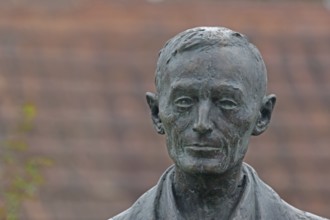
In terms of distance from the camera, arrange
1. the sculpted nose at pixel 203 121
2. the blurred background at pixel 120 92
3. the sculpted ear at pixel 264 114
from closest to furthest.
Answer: the sculpted nose at pixel 203 121, the sculpted ear at pixel 264 114, the blurred background at pixel 120 92

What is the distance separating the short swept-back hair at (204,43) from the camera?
21.9ft

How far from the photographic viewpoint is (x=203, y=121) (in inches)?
259

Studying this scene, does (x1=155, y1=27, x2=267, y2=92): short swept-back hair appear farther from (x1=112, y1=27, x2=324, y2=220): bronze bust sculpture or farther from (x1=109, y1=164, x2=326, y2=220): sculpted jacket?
(x1=109, y1=164, x2=326, y2=220): sculpted jacket

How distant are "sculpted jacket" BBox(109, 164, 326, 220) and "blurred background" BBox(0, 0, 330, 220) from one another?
10056mm

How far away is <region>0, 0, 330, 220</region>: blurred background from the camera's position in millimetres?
17734

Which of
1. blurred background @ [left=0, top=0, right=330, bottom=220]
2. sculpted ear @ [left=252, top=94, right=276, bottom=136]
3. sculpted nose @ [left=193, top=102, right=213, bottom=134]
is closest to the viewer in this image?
sculpted nose @ [left=193, top=102, right=213, bottom=134]

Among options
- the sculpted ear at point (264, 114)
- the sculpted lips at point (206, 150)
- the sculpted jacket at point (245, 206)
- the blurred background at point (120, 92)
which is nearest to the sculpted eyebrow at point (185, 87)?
the sculpted lips at point (206, 150)

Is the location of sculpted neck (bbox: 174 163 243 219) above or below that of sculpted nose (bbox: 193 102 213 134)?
below

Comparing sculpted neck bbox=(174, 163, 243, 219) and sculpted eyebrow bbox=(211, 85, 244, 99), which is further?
sculpted neck bbox=(174, 163, 243, 219)

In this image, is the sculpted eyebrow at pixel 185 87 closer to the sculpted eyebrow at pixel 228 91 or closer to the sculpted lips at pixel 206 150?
the sculpted eyebrow at pixel 228 91

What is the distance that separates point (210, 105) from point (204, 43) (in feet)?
0.72

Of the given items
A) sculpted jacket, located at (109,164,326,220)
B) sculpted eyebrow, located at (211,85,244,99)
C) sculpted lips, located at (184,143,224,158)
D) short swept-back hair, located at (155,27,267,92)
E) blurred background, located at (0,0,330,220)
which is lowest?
blurred background, located at (0,0,330,220)

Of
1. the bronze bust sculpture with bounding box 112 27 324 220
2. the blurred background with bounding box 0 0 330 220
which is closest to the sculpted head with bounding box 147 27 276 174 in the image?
the bronze bust sculpture with bounding box 112 27 324 220

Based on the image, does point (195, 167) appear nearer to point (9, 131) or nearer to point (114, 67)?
point (9, 131)
